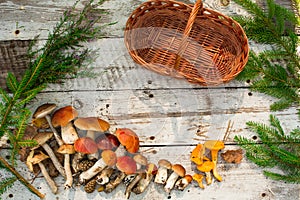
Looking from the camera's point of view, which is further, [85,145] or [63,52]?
[63,52]

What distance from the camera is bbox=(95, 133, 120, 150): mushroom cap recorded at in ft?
6.43

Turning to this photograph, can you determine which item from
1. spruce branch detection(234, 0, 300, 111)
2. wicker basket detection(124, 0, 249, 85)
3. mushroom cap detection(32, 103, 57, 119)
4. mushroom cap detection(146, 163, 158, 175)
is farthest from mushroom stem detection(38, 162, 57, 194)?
spruce branch detection(234, 0, 300, 111)

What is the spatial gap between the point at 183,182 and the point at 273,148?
43cm

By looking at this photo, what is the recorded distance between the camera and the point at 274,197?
209 cm

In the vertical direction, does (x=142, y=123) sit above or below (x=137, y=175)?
above

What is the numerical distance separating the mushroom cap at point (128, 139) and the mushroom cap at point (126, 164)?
0.04m

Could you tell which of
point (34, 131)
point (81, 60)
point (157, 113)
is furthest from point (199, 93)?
point (34, 131)

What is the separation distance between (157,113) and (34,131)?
572 mm

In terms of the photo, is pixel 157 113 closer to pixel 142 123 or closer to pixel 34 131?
pixel 142 123

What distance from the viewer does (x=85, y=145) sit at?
192 cm

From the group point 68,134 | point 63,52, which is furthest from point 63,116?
point 63,52

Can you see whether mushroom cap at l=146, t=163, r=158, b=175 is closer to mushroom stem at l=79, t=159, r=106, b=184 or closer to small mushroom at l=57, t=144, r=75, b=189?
mushroom stem at l=79, t=159, r=106, b=184

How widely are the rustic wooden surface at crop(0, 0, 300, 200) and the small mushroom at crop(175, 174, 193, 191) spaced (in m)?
0.06

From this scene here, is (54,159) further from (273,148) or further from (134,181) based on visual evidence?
(273,148)
